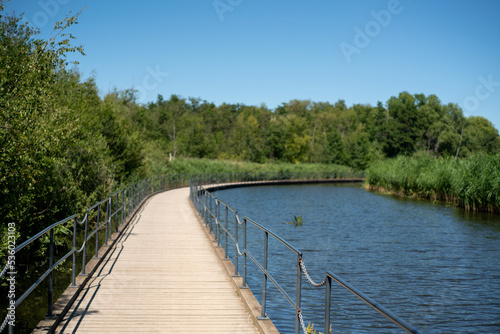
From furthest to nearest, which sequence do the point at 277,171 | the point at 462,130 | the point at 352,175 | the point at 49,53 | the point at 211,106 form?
the point at 211,106 → the point at 462,130 → the point at 352,175 → the point at 277,171 → the point at 49,53

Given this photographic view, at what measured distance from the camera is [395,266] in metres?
13.9

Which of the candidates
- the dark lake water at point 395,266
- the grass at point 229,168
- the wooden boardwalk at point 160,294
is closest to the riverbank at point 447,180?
the dark lake water at point 395,266

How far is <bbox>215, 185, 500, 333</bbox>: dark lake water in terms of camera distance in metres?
9.64

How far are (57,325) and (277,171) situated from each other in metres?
54.9

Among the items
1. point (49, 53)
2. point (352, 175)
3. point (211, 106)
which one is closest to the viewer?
point (49, 53)

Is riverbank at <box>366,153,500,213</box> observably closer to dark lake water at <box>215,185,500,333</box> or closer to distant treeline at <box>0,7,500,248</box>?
dark lake water at <box>215,185,500,333</box>

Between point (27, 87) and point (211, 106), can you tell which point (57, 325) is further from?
point (211, 106)

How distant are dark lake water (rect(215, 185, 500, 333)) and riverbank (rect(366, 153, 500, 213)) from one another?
1.15 metres

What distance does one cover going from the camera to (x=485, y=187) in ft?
81.8

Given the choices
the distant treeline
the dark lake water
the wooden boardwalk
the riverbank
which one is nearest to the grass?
the distant treeline

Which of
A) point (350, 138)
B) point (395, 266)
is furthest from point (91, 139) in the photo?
point (350, 138)

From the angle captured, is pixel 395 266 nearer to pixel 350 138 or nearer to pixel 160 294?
pixel 160 294

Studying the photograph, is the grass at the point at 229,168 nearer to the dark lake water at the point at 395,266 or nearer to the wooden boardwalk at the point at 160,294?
the dark lake water at the point at 395,266

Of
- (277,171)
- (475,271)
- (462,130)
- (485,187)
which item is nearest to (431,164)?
(485,187)
